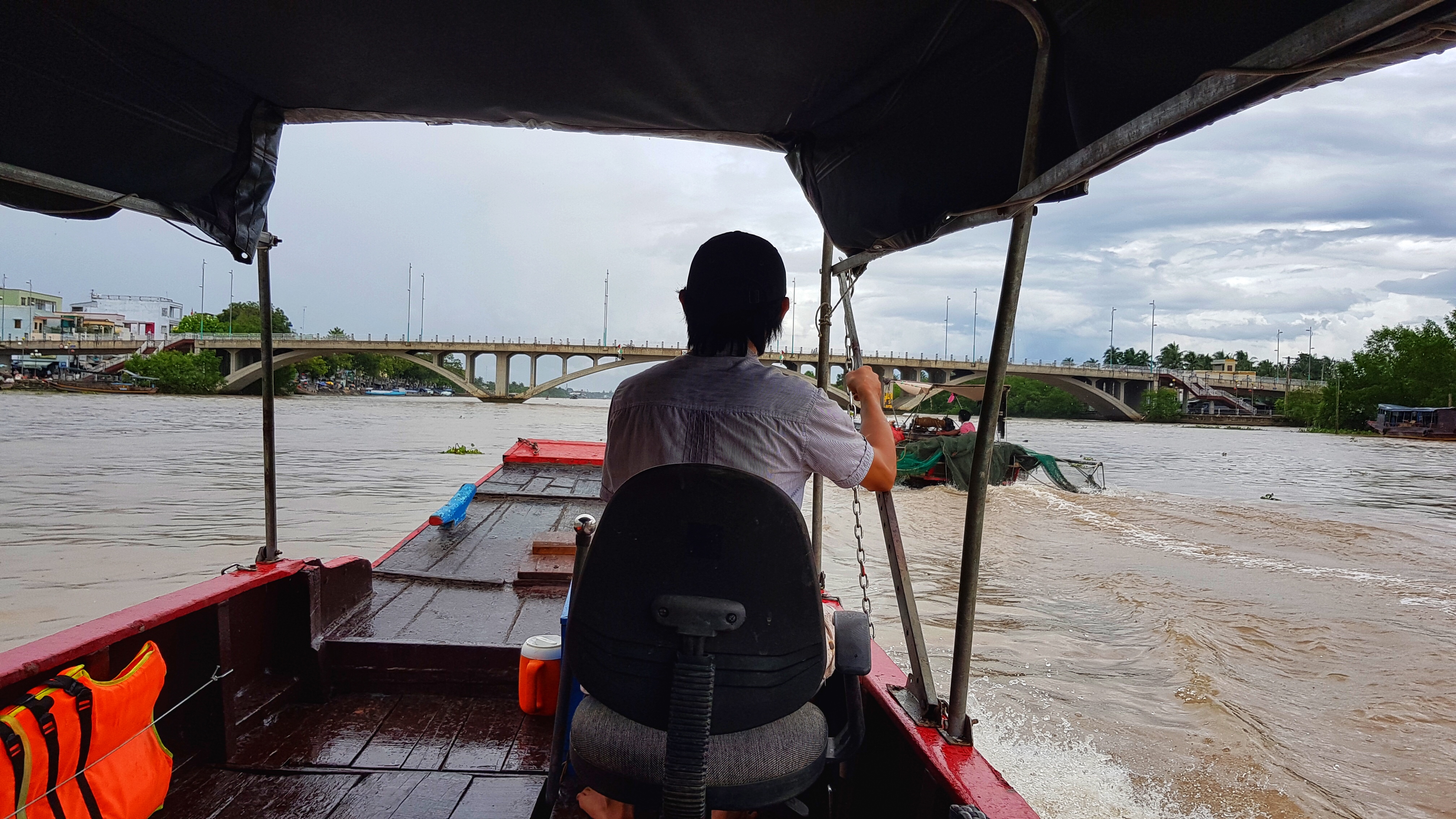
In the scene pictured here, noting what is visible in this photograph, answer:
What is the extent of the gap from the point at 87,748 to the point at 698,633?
1.53 m

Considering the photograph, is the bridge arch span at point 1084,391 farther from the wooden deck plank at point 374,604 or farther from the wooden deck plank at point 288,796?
the wooden deck plank at point 288,796

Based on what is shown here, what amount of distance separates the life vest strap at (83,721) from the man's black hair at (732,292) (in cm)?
152

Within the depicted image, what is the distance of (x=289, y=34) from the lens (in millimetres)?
1854

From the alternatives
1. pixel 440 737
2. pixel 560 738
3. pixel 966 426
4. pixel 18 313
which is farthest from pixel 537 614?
pixel 18 313

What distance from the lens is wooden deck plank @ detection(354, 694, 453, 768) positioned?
2.28m

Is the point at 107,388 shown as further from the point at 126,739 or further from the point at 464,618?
the point at 126,739

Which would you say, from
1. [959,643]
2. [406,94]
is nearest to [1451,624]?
[959,643]

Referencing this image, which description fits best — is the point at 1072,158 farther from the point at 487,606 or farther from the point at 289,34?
the point at 487,606

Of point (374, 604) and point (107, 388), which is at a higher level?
point (374, 604)

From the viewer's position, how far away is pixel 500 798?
2127 millimetres

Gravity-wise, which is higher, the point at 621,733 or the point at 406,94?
the point at 406,94

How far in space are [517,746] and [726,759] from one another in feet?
4.76

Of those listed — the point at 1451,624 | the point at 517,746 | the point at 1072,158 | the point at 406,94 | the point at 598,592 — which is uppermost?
A: the point at 406,94

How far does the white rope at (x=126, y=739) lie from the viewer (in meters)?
1.53
